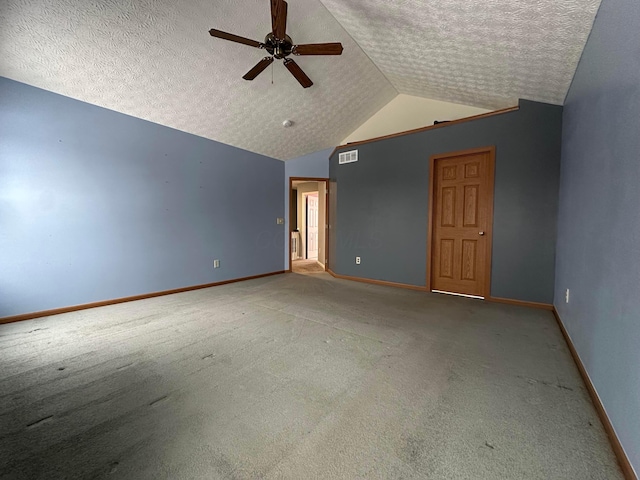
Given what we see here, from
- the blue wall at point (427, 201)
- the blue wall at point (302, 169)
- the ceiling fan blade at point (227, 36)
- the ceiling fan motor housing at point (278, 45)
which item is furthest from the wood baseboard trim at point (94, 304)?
the ceiling fan motor housing at point (278, 45)

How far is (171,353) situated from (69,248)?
2.11 metres

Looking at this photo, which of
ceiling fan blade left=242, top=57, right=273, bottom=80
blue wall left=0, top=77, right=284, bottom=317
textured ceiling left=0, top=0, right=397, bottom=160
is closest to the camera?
textured ceiling left=0, top=0, right=397, bottom=160

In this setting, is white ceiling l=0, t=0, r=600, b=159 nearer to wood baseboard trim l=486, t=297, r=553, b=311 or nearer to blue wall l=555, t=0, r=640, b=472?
blue wall l=555, t=0, r=640, b=472

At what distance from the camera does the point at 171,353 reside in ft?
6.32

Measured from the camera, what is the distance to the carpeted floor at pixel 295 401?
3.36 feet

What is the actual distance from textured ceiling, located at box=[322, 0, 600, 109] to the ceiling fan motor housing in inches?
30.7

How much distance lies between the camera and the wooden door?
772 centimetres

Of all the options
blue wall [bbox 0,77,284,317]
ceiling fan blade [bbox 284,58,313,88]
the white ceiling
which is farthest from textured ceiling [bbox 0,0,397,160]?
ceiling fan blade [bbox 284,58,313,88]

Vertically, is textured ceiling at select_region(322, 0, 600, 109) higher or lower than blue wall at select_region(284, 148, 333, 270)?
higher

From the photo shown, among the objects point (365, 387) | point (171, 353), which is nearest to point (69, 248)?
point (171, 353)

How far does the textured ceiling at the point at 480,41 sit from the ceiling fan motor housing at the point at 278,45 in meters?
0.78

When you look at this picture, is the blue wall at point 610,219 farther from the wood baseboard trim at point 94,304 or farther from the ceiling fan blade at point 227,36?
the wood baseboard trim at point 94,304

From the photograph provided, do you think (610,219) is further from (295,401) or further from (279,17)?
(279,17)

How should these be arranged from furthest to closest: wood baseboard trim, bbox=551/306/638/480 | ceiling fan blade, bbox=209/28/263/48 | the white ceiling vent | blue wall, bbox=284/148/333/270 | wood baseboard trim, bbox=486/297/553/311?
blue wall, bbox=284/148/333/270 < the white ceiling vent < wood baseboard trim, bbox=486/297/553/311 < ceiling fan blade, bbox=209/28/263/48 < wood baseboard trim, bbox=551/306/638/480
